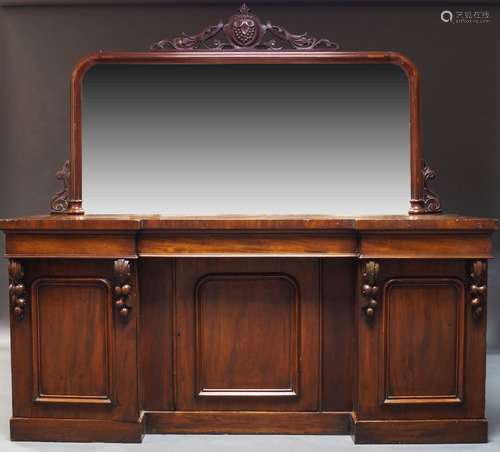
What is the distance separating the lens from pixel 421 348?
2932 mm

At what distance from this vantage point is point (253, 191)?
11.9 feet

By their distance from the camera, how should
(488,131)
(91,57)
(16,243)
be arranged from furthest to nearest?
(488,131) → (91,57) → (16,243)

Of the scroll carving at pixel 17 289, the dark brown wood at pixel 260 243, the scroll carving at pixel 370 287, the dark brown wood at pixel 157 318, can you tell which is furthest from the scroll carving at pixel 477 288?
the scroll carving at pixel 17 289

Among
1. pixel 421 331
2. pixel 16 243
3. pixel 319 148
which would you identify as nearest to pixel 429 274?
pixel 421 331

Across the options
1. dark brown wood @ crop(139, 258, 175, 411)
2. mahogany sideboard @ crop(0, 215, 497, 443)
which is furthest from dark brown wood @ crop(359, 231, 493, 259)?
dark brown wood @ crop(139, 258, 175, 411)

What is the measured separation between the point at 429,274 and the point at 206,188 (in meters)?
1.31

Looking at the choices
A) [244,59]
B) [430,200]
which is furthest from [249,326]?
[244,59]

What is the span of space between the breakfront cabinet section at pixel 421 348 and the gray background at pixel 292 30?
154cm

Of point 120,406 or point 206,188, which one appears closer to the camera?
point 120,406

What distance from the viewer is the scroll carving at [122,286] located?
288 cm

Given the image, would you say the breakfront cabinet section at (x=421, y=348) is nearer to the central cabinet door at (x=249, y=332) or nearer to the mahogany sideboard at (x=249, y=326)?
the mahogany sideboard at (x=249, y=326)

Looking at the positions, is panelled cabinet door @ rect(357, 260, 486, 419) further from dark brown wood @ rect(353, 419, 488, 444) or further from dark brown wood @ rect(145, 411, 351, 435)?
dark brown wood @ rect(145, 411, 351, 435)

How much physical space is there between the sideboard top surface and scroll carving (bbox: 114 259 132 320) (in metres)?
0.16

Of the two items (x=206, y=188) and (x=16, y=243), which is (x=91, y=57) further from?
(x=16, y=243)
